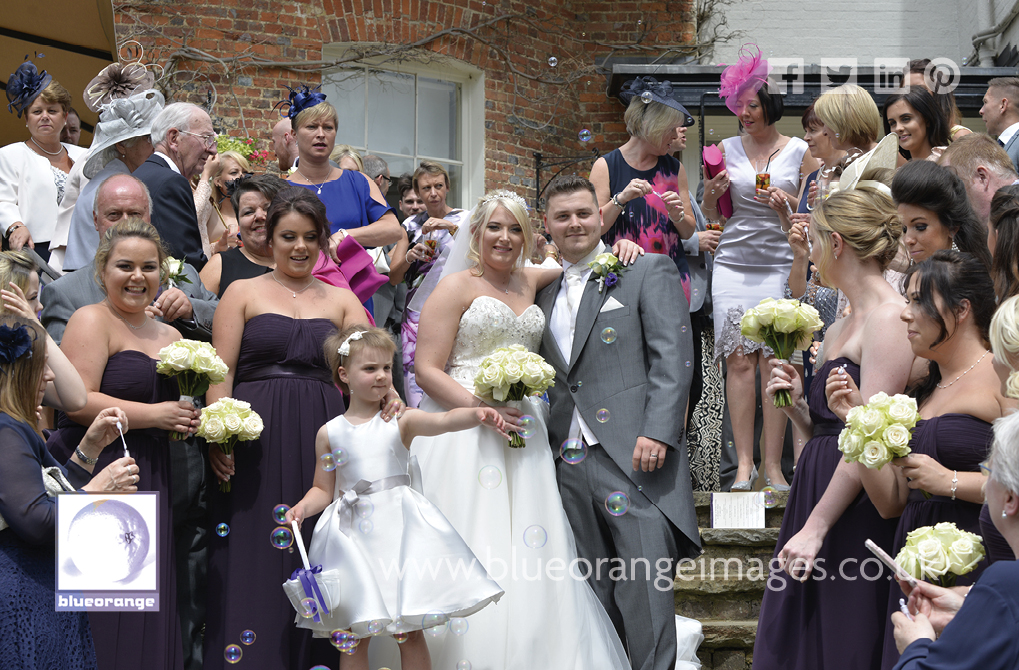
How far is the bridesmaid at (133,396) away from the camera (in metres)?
4.11

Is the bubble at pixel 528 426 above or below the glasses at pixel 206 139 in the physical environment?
below

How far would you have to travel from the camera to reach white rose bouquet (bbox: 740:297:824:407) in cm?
405

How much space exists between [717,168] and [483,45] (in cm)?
515

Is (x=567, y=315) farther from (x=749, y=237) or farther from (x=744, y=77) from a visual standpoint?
(x=744, y=77)

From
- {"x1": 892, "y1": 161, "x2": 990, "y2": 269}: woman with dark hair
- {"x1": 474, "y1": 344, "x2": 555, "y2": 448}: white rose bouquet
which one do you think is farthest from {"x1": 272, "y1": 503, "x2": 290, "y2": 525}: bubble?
{"x1": 892, "y1": 161, "x2": 990, "y2": 269}: woman with dark hair

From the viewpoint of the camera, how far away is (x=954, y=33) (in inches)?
475

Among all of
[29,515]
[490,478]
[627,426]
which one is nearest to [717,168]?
[627,426]

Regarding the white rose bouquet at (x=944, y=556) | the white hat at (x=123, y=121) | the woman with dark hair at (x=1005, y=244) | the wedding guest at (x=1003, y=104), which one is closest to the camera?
the white rose bouquet at (x=944, y=556)

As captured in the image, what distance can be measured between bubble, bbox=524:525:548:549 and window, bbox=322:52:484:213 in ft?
21.2

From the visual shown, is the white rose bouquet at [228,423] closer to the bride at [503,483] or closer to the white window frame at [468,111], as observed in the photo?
the bride at [503,483]

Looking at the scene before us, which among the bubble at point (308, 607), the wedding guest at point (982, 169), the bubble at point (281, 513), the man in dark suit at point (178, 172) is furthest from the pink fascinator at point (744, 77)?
the bubble at point (308, 607)

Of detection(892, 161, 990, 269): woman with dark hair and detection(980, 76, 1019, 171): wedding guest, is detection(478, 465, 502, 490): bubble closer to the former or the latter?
detection(892, 161, 990, 269): woman with dark hair

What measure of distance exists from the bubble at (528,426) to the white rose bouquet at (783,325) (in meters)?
1.02

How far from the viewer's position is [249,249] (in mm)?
5398
